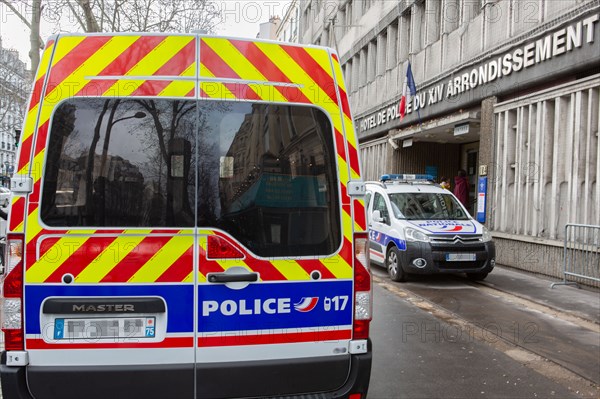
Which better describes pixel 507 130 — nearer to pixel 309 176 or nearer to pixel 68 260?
pixel 309 176

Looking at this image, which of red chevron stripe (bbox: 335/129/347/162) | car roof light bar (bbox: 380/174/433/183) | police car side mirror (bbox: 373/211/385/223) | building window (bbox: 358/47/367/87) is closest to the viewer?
red chevron stripe (bbox: 335/129/347/162)

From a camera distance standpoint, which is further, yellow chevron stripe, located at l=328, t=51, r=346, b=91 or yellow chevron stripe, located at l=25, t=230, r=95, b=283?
A: yellow chevron stripe, located at l=328, t=51, r=346, b=91

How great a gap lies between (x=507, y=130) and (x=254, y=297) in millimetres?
10661

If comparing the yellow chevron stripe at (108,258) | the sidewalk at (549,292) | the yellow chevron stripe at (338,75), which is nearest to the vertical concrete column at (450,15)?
the sidewalk at (549,292)

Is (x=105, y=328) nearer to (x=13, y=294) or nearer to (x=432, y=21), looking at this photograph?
(x=13, y=294)

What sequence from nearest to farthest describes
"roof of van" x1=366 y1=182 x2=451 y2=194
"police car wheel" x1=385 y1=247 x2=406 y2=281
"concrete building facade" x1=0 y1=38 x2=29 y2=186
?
"police car wheel" x1=385 y1=247 x2=406 y2=281, "roof of van" x1=366 y1=182 x2=451 y2=194, "concrete building facade" x1=0 y1=38 x2=29 y2=186

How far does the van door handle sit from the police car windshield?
6919 millimetres

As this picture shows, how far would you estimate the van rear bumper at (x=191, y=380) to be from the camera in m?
2.56

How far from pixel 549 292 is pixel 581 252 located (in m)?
1.20

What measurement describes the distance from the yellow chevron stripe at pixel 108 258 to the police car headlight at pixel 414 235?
22.1 ft

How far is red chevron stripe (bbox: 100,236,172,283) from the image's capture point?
2.58 metres

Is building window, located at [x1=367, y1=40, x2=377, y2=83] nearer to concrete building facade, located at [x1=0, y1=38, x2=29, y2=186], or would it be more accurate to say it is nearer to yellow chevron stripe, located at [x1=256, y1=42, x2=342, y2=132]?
concrete building facade, located at [x1=0, y1=38, x2=29, y2=186]

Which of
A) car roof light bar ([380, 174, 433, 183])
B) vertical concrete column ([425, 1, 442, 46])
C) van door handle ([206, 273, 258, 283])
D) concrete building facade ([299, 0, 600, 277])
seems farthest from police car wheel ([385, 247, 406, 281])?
vertical concrete column ([425, 1, 442, 46])

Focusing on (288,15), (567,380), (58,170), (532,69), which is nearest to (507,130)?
(532,69)
